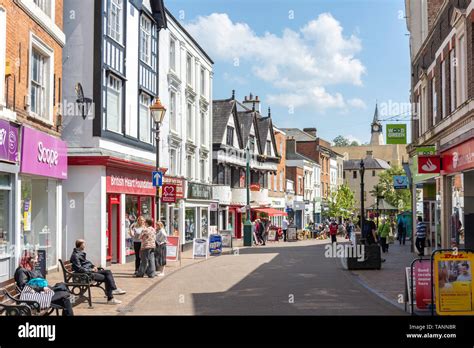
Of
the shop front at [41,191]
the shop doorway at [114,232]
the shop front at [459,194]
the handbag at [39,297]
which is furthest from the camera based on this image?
the shop doorway at [114,232]

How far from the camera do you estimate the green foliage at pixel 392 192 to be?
80.8 metres

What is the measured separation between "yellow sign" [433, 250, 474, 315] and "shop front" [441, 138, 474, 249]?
7587 mm

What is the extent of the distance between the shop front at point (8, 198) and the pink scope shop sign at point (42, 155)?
0.45 meters

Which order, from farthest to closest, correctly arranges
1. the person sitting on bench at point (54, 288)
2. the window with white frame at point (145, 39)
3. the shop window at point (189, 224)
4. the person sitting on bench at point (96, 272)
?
the shop window at point (189, 224)
the window with white frame at point (145, 39)
the person sitting on bench at point (96, 272)
the person sitting on bench at point (54, 288)

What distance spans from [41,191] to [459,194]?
42.2 ft

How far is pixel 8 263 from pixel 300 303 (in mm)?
6633

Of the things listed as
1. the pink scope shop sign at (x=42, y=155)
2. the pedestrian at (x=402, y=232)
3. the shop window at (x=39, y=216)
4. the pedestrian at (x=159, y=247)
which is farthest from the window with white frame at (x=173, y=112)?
the pedestrian at (x=402, y=232)

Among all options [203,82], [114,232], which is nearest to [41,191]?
[114,232]

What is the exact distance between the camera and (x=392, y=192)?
3479 inches

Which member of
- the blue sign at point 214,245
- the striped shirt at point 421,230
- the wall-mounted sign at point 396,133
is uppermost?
the wall-mounted sign at point 396,133

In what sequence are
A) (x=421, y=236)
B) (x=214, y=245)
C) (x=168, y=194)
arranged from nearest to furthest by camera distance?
(x=168, y=194) < (x=421, y=236) < (x=214, y=245)

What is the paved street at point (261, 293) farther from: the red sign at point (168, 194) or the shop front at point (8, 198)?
the shop front at point (8, 198)

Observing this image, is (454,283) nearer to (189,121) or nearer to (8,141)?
(8,141)

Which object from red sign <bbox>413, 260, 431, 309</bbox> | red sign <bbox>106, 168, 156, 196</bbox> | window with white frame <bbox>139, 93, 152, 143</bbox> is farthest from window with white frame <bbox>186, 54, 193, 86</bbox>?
red sign <bbox>413, 260, 431, 309</bbox>
